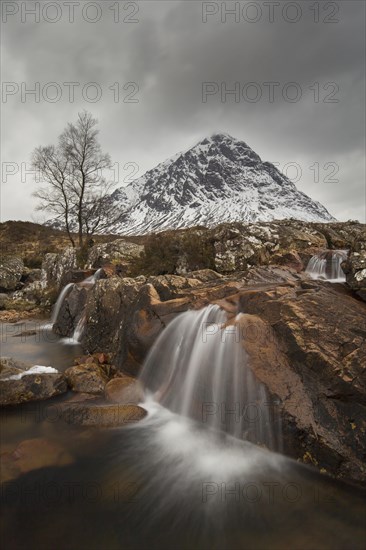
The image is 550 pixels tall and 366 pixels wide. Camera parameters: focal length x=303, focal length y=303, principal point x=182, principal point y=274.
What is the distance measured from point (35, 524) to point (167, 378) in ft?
14.5

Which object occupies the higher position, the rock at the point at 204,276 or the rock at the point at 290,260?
the rock at the point at 290,260

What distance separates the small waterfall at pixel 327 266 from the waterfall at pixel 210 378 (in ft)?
27.1

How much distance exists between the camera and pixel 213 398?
7141mm

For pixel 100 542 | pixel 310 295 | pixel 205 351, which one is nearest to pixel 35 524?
pixel 100 542

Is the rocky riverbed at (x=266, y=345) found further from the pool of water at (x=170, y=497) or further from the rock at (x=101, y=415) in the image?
the pool of water at (x=170, y=497)

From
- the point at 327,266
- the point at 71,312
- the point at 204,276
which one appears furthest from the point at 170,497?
the point at 327,266

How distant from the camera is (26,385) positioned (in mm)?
8141

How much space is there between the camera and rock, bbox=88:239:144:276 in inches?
796

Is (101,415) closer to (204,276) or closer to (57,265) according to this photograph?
(204,276)

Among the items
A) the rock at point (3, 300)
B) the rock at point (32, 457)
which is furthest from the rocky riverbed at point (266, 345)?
the rock at point (3, 300)

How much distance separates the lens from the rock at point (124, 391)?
8.10 meters

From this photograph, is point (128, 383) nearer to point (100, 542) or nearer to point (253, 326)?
point (253, 326)

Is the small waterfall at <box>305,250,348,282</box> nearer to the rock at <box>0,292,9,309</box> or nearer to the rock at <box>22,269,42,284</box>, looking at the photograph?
the rock at <box>0,292,9,309</box>

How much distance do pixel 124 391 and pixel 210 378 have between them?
8.41ft
